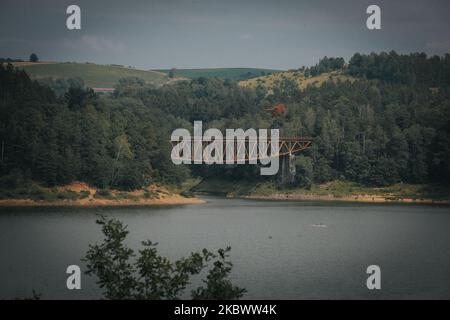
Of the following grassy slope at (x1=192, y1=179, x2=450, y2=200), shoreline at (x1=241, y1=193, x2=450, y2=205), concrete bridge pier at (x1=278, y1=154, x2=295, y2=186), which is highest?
concrete bridge pier at (x1=278, y1=154, x2=295, y2=186)

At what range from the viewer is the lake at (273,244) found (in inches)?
2159

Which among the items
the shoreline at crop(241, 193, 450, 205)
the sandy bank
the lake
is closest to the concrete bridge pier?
the shoreline at crop(241, 193, 450, 205)

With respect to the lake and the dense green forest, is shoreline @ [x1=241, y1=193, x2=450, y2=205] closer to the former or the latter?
the dense green forest

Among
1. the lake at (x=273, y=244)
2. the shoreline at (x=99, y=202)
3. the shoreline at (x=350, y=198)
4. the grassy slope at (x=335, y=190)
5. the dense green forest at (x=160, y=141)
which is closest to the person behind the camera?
the lake at (x=273, y=244)

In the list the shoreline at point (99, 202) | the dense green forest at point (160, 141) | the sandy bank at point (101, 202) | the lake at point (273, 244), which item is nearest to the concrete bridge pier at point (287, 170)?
the dense green forest at point (160, 141)

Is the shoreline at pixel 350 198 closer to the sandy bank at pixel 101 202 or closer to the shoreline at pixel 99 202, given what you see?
the shoreline at pixel 99 202

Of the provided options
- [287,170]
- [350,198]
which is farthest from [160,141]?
[350,198]

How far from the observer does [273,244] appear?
7906 centimetres

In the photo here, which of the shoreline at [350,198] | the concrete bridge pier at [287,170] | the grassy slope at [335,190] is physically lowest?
the shoreline at [350,198]

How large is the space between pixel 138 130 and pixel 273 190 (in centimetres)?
2756

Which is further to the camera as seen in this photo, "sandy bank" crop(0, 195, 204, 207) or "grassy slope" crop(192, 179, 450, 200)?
"grassy slope" crop(192, 179, 450, 200)

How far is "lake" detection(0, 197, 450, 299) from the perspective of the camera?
54844mm

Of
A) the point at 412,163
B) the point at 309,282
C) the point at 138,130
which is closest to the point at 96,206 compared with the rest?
the point at 138,130
